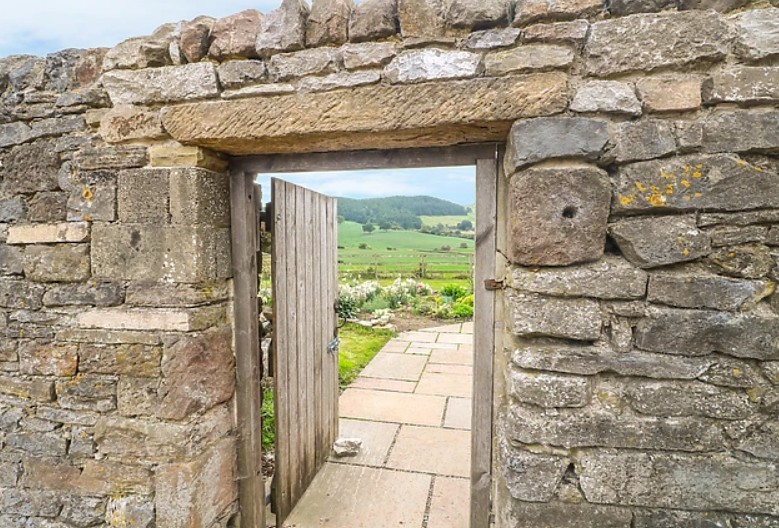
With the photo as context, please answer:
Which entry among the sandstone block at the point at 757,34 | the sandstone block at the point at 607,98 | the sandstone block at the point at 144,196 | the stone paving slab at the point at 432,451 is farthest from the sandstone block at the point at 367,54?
the stone paving slab at the point at 432,451

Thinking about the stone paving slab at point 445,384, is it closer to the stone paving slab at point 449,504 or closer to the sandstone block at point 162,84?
the stone paving slab at point 449,504

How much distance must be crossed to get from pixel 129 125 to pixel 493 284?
181cm

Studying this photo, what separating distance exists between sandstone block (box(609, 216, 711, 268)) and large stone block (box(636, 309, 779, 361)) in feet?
0.64

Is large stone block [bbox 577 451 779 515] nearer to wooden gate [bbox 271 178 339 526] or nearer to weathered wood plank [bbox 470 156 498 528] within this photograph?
weathered wood plank [bbox 470 156 498 528]

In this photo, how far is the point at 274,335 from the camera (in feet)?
7.91

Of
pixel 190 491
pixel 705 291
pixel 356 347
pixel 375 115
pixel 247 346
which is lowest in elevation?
pixel 356 347

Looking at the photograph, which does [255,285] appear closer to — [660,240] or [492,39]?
[492,39]

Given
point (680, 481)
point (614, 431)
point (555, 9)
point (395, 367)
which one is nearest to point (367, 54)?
point (555, 9)

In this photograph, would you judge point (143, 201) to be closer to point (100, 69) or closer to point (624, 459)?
point (100, 69)

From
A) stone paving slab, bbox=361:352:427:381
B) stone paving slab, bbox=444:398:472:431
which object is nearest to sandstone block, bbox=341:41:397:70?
stone paving slab, bbox=444:398:472:431

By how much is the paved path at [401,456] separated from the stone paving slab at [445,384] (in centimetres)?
1

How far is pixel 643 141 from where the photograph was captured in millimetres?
1507

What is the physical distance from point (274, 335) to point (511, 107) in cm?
169

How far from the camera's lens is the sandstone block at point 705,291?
148cm
